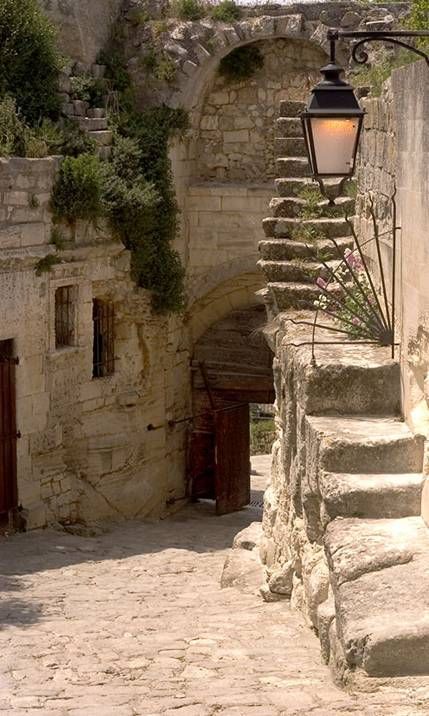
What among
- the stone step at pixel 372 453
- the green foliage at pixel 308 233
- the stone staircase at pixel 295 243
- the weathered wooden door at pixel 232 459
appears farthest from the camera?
the weathered wooden door at pixel 232 459

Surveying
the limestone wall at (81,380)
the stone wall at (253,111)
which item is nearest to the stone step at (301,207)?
the limestone wall at (81,380)

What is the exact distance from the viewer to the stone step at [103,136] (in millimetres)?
15648

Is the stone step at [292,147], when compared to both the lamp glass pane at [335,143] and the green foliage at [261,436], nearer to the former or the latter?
the lamp glass pane at [335,143]

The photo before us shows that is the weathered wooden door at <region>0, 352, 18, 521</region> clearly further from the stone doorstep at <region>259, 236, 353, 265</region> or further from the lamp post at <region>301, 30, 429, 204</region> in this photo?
the lamp post at <region>301, 30, 429, 204</region>

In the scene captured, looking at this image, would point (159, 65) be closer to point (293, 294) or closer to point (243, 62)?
point (243, 62)

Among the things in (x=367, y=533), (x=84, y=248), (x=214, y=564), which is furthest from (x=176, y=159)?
(x=367, y=533)

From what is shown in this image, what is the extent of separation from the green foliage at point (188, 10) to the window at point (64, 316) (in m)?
4.16

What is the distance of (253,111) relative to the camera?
57.1 ft

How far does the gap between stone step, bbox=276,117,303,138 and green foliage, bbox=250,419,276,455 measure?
39.5 feet

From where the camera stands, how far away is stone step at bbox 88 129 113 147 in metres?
15.6

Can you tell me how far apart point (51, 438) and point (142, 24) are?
18.5 ft

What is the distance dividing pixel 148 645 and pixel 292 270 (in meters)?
3.76

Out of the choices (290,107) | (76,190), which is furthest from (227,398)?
(290,107)

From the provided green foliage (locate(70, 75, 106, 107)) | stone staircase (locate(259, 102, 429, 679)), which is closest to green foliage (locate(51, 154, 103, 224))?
green foliage (locate(70, 75, 106, 107))
